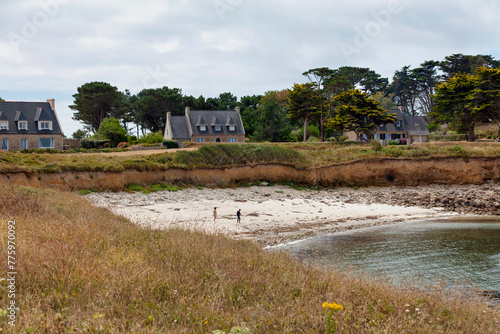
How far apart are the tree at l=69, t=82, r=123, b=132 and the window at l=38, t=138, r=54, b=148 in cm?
2719

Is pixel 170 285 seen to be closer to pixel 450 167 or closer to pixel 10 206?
pixel 10 206

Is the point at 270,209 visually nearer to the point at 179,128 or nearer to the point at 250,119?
the point at 179,128

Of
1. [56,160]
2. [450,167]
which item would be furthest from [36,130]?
[450,167]

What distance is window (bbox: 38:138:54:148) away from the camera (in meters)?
52.9

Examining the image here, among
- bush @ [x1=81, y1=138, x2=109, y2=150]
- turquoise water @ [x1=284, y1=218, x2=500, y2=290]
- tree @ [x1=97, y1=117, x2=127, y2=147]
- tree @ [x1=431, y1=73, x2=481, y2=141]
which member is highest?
tree @ [x1=431, y1=73, x2=481, y2=141]

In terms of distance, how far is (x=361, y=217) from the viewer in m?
26.5

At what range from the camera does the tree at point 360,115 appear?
171ft

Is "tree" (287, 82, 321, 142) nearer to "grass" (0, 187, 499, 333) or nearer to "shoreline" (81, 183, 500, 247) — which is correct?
"shoreline" (81, 183, 500, 247)

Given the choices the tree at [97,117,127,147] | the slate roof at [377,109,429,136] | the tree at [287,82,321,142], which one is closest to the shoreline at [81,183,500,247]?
the tree at [287,82,321,142]

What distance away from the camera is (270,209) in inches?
1093

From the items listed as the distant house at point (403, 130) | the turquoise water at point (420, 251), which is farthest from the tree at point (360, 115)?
the turquoise water at point (420, 251)

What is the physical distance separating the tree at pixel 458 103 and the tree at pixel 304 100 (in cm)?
1704

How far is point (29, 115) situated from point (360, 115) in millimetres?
43490

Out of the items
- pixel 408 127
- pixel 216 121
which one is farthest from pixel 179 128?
pixel 408 127
